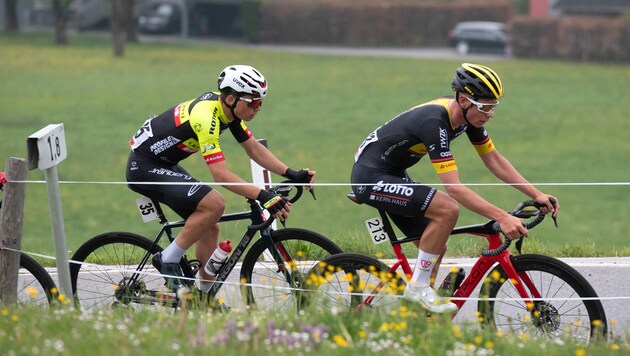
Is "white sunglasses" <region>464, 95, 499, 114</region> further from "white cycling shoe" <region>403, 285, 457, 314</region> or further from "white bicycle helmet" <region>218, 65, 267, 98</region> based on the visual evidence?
"white bicycle helmet" <region>218, 65, 267, 98</region>

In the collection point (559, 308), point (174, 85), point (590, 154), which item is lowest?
point (174, 85)

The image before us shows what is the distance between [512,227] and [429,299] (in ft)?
2.24

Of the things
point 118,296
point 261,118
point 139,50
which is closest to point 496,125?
point 261,118

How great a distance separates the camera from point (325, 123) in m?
33.9

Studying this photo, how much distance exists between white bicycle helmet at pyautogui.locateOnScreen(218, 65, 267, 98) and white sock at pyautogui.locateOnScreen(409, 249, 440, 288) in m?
1.55

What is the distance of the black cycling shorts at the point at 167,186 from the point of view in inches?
292

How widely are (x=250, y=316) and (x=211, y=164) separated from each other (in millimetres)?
1431

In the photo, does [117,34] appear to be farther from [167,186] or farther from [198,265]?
[167,186]

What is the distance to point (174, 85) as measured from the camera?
4119cm

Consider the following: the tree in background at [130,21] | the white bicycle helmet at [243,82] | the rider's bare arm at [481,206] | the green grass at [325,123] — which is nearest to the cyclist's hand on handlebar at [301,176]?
the white bicycle helmet at [243,82]

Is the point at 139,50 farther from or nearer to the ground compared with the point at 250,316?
nearer to the ground

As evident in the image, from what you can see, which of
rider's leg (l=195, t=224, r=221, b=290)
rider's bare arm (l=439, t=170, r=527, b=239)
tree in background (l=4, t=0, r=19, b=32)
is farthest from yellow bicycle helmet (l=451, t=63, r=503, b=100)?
tree in background (l=4, t=0, r=19, b=32)

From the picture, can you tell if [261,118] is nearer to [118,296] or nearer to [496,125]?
[496,125]

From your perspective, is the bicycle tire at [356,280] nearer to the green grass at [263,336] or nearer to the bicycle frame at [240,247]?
the bicycle frame at [240,247]
